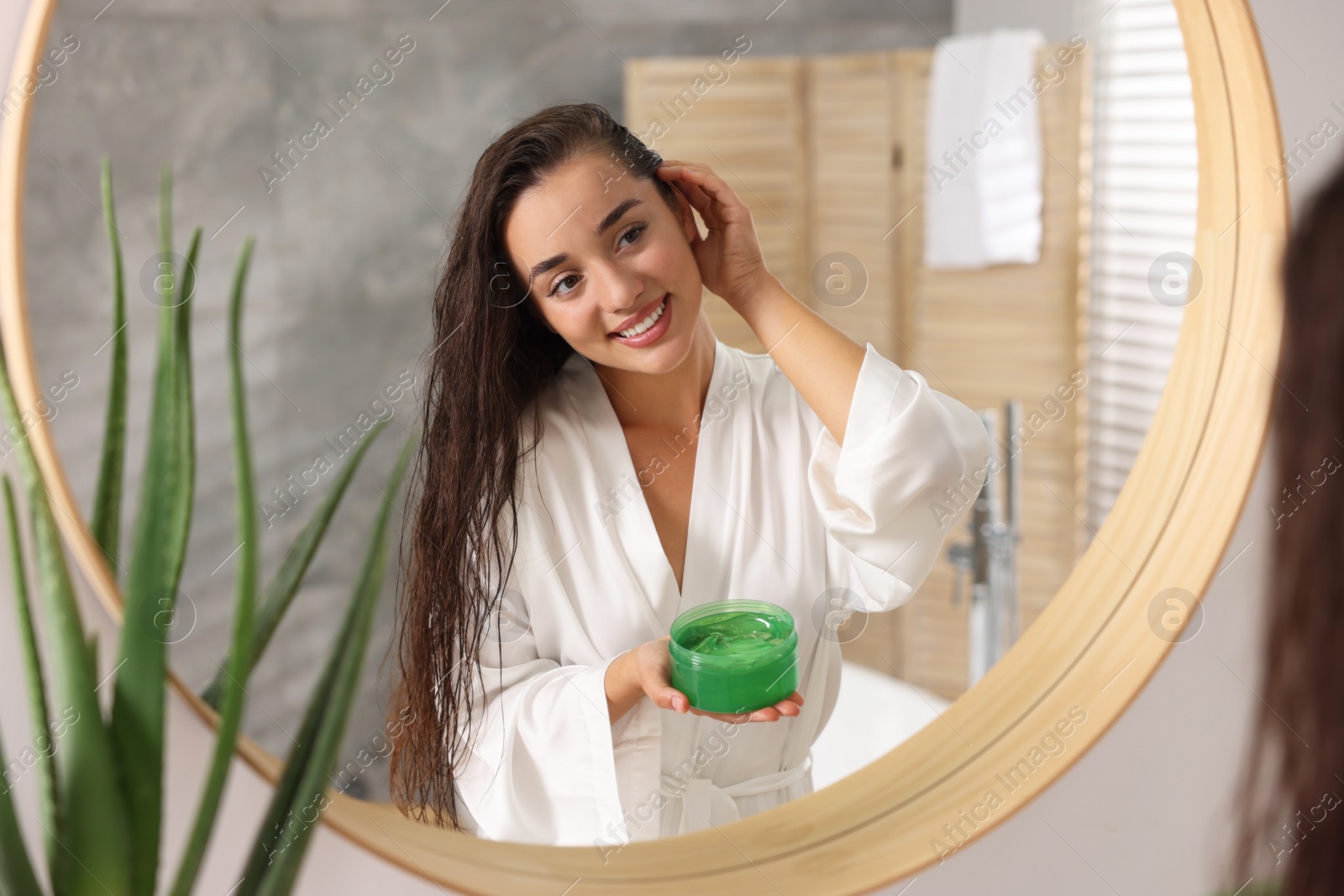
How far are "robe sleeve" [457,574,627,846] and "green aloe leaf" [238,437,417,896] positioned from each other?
254 mm

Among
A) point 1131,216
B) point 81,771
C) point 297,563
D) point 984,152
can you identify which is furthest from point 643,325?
point 1131,216

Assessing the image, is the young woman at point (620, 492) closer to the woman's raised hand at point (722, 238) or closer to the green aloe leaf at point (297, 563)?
the woman's raised hand at point (722, 238)

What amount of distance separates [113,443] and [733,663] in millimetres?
327

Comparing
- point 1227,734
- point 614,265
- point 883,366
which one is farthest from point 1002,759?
point 614,265

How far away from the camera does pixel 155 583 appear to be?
37cm

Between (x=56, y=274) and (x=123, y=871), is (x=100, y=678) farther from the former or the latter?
(x=56, y=274)

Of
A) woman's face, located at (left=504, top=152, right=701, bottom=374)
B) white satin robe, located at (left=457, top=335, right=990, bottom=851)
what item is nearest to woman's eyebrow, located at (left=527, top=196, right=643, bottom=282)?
woman's face, located at (left=504, top=152, right=701, bottom=374)

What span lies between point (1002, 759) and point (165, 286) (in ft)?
1.74

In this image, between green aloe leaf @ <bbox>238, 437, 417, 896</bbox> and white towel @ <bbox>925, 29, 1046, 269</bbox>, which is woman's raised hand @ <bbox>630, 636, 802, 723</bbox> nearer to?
green aloe leaf @ <bbox>238, 437, 417, 896</bbox>

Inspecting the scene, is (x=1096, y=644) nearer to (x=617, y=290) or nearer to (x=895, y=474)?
(x=895, y=474)

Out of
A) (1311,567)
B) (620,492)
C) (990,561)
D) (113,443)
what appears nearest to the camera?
(1311,567)

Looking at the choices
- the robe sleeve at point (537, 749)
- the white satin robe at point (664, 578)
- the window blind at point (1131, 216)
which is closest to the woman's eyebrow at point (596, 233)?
the white satin robe at point (664, 578)

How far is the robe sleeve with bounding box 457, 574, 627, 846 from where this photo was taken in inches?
25.5

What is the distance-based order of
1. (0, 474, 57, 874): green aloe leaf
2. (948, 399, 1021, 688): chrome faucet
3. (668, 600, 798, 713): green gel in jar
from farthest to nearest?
1. (948, 399, 1021, 688): chrome faucet
2. (668, 600, 798, 713): green gel in jar
3. (0, 474, 57, 874): green aloe leaf
